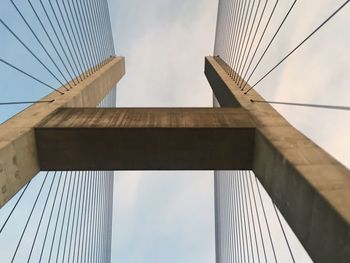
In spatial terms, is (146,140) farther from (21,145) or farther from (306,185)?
(306,185)

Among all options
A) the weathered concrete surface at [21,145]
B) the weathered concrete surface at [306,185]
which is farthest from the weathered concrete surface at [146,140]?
the weathered concrete surface at [306,185]

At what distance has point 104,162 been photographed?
7656mm

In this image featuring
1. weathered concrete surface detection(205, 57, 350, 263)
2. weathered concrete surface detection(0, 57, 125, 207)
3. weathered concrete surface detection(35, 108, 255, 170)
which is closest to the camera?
weathered concrete surface detection(205, 57, 350, 263)

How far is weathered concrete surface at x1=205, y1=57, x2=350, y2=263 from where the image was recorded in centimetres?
430

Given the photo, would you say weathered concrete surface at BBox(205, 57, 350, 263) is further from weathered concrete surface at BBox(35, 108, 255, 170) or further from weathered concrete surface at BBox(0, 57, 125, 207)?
weathered concrete surface at BBox(0, 57, 125, 207)

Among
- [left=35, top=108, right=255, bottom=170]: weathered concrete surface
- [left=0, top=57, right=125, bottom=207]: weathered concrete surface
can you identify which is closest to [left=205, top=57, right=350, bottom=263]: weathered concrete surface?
[left=35, top=108, right=255, bottom=170]: weathered concrete surface

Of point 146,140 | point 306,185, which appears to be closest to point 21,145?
point 146,140

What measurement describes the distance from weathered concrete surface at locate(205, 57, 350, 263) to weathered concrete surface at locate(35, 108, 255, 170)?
518 mm

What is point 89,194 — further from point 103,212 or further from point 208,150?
point 208,150

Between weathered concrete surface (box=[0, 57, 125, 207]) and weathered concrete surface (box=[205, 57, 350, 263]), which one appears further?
weathered concrete surface (box=[0, 57, 125, 207])

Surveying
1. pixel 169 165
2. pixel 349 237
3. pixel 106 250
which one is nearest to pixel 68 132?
pixel 169 165

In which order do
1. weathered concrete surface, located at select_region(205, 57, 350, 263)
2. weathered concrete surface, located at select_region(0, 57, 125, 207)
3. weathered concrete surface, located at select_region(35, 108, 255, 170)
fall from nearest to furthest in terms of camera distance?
weathered concrete surface, located at select_region(205, 57, 350, 263) → weathered concrete surface, located at select_region(0, 57, 125, 207) → weathered concrete surface, located at select_region(35, 108, 255, 170)

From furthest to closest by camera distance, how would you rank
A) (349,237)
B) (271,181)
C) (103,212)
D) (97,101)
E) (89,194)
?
(103,212) → (89,194) → (97,101) → (271,181) → (349,237)

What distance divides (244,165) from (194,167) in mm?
1057
